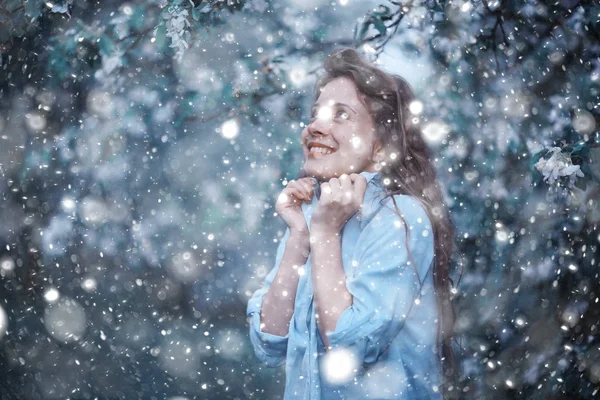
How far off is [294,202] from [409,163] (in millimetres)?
210

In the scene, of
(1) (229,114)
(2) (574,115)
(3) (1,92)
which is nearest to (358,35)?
(1) (229,114)

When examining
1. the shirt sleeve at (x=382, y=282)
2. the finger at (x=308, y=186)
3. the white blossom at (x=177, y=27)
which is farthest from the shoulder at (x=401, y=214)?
the white blossom at (x=177, y=27)

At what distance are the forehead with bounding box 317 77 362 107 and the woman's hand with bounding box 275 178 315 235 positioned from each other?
0.15 metres

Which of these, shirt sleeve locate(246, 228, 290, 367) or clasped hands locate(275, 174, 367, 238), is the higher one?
clasped hands locate(275, 174, 367, 238)

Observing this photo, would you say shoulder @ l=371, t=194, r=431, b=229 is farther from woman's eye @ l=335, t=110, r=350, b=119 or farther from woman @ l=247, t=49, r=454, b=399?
woman's eye @ l=335, t=110, r=350, b=119

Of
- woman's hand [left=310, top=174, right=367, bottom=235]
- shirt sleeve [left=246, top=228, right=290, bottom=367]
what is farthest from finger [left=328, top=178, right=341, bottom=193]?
shirt sleeve [left=246, top=228, right=290, bottom=367]

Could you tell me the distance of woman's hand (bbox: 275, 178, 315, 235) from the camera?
43.3 inches

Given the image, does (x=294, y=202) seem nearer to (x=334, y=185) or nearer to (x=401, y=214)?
(x=334, y=185)

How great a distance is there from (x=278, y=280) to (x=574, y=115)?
2.05ft

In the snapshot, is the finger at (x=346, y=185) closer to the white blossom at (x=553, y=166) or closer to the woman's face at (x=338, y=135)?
the woman's face at (x=338, y=135)

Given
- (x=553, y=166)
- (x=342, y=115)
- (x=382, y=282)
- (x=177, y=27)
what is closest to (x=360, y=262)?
(x=382, y=282)

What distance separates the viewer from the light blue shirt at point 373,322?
41.6 inches

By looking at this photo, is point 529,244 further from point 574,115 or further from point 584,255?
point 574,115

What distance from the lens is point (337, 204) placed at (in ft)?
3.67
